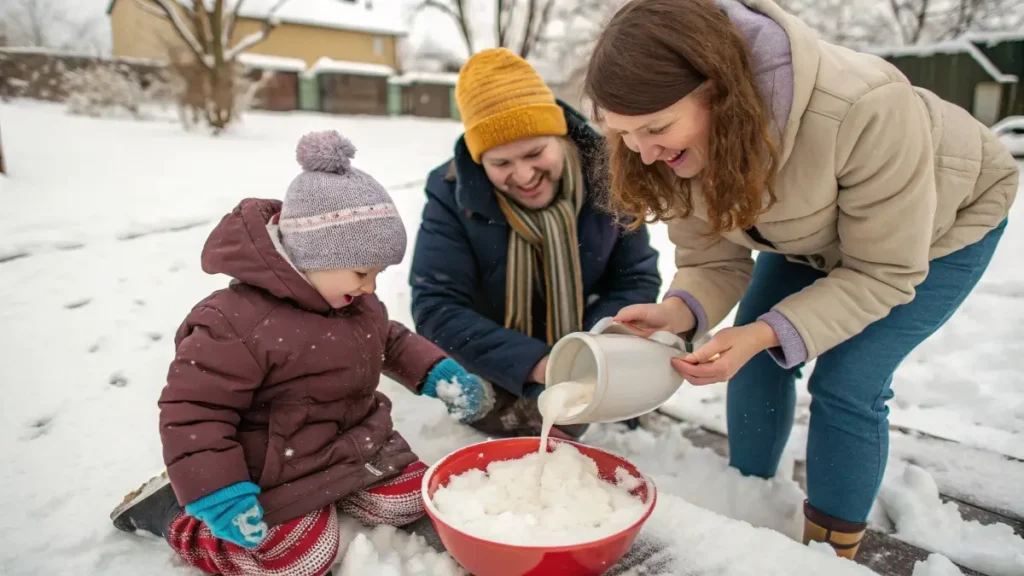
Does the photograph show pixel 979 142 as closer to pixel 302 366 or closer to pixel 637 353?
pixel 637 353

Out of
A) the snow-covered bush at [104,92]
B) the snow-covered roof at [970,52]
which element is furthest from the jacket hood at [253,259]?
the snow-covered roof at [970,52]

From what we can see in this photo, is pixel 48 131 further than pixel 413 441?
Yes

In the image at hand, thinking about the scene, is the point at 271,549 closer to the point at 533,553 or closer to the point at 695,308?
the point at 533,553

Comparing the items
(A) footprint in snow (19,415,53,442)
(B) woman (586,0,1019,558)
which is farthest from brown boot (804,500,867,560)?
(A) footprint in snow (19,415,53,442)

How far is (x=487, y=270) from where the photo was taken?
7.59ft

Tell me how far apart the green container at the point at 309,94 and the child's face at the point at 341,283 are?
14.2 meters

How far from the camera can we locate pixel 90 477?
1.83m

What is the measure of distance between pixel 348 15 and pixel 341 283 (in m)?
22.1

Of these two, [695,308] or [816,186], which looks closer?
[816,186]

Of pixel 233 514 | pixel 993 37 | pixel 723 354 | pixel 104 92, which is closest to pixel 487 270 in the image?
pixel 723 354

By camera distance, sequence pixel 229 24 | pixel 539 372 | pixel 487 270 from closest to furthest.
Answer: pixel 539 372, pixel 487 270, pixel 229 24

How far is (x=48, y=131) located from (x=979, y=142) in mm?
4571

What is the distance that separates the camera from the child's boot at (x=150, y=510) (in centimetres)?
152

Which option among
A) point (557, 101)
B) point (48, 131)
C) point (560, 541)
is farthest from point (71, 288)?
point (560, 541)
